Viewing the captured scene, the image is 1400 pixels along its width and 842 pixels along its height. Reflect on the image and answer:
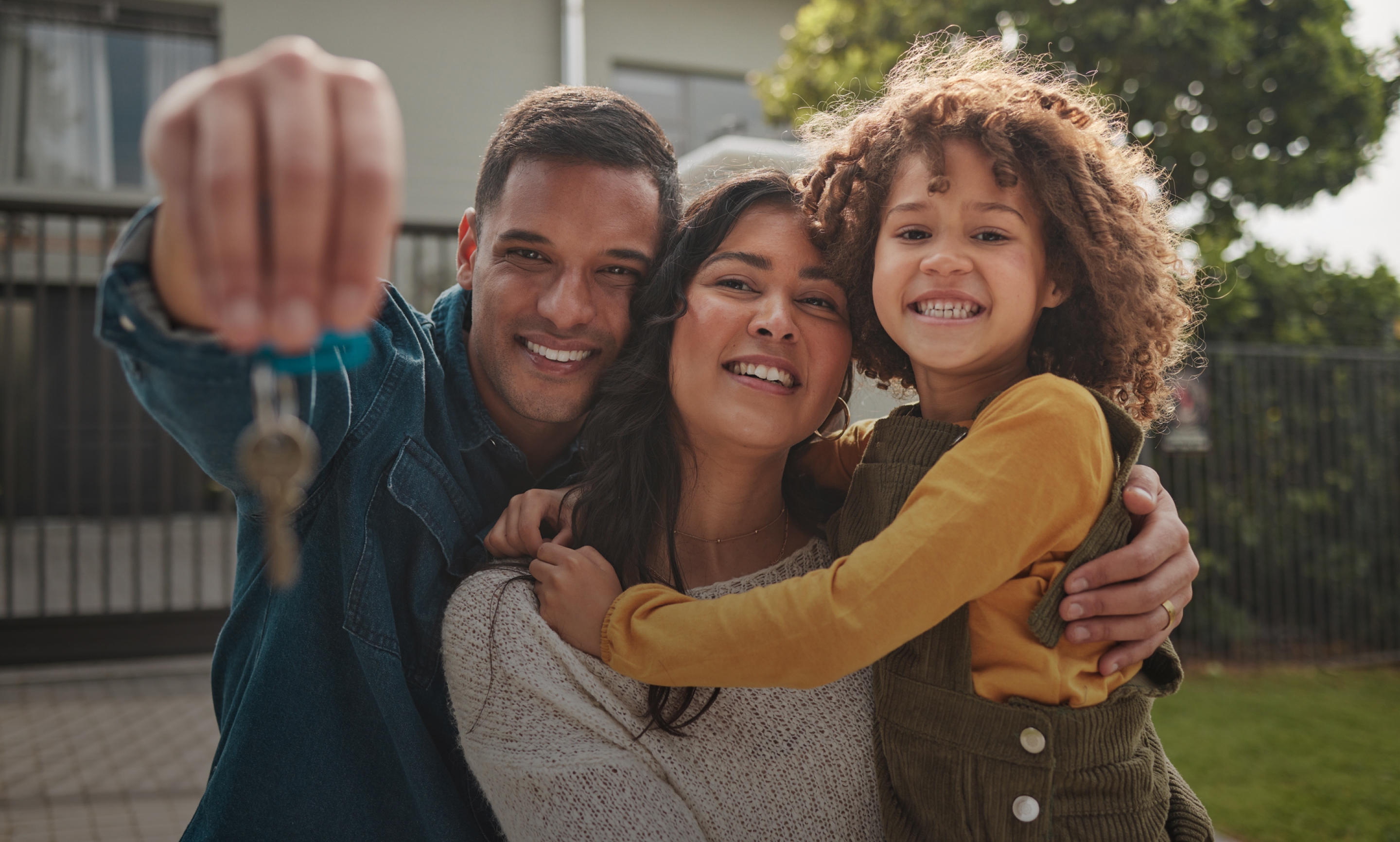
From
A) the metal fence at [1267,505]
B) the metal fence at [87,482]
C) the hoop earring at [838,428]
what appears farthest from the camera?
the metal fence at [1267,505]

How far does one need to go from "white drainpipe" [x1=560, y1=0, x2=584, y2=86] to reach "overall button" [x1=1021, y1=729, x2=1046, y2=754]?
9162 millimetres

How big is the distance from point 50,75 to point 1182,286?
34.9ft

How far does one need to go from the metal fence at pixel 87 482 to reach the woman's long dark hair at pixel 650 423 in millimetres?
4023

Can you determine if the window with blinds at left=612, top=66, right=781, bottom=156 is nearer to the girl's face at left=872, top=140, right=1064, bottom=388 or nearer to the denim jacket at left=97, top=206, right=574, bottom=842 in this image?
the girl's face at left=872, top=140, right=1064, bottom=388

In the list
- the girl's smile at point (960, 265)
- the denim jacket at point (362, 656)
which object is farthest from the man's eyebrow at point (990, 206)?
the denim jacket at point (362, 656)

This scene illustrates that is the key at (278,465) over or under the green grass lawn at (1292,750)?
over

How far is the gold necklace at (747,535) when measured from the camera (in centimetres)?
186

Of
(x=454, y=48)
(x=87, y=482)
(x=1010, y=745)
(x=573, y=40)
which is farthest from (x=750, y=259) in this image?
(x=87, y=482)

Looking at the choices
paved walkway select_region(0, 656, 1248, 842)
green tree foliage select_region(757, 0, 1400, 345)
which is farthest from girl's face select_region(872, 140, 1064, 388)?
green tree foliage select_region(757, 0, 1400, 345)

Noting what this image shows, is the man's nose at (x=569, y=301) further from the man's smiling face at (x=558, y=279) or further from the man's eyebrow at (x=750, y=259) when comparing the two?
the man's eyebrow at (x=750, y=259)

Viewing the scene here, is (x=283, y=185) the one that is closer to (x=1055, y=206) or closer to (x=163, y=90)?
(x=1055, y=206)

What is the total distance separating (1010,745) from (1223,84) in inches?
247

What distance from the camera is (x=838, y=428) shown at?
220 cm

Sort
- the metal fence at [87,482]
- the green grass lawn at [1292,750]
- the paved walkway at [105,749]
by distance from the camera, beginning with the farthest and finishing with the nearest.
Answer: the metal fence at [87,482] → the green grass lawn at [1292,750] → the paved walkway at [105,749]
